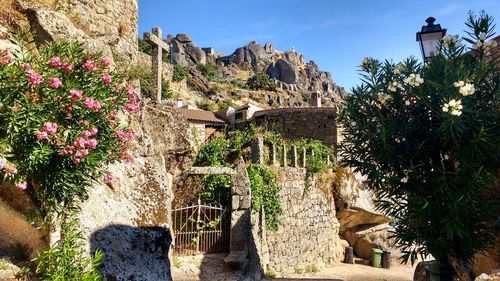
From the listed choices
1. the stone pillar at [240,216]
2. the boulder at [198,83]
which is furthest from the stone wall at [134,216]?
the boulder at [198,83]

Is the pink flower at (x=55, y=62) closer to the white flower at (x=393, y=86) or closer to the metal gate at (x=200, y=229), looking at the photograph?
the white flower at (x=393, y=86)

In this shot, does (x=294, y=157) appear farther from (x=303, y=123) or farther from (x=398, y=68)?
(x=398, y=68)

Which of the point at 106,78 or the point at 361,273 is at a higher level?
the point at 106,78

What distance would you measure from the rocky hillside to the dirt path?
31.7 meters

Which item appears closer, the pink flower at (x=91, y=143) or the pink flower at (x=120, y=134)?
the pink flower at (x=91, y=143)

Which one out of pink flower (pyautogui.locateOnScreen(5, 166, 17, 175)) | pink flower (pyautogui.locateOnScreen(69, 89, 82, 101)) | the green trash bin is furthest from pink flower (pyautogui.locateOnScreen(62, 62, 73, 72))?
the green trash bin

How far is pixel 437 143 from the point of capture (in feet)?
15.2

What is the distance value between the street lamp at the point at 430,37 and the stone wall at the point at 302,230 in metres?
9.82

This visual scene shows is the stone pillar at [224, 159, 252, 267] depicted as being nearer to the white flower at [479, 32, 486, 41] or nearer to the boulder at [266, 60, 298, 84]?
the white flower at [479, 32, 486, 41]

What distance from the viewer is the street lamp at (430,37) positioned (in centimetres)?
501

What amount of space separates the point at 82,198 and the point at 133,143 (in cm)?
194

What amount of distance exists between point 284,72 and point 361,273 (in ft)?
198

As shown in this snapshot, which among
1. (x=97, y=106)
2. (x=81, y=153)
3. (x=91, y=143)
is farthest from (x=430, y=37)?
(x=81, y=153)

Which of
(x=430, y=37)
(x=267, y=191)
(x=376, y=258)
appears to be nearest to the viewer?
(x=430, y=37)
